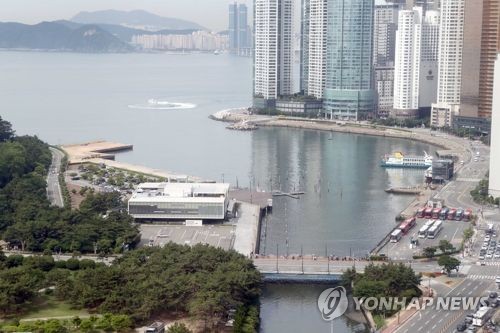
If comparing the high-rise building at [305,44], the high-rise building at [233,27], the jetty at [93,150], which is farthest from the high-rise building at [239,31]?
the jetty at [93,150]

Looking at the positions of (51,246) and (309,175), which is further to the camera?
(309,175)

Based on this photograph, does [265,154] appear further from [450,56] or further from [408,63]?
[408,63]

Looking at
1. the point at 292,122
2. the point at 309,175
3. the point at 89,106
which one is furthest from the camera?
the point at 89,106

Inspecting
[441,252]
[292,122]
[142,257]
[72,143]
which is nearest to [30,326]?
[142,257]

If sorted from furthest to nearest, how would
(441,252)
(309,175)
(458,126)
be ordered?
(458,126) < (309,175) < (441,252)

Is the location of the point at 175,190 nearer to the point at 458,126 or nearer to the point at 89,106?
the point at 458,126

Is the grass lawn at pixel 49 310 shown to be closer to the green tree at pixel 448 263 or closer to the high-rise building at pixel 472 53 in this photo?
the green tree at pixel 448 263
